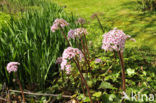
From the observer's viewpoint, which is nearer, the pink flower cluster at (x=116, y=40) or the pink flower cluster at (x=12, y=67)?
the pink flower cluster at (x=116, y=40)

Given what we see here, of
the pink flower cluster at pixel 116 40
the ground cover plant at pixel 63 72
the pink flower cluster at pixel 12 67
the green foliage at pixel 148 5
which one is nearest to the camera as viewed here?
the pink flower cluster at pixel 116 40

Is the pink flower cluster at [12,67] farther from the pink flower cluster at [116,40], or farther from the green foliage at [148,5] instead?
the green foliage at [148,5]

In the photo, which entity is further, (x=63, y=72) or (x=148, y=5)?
(x=148, y=5)

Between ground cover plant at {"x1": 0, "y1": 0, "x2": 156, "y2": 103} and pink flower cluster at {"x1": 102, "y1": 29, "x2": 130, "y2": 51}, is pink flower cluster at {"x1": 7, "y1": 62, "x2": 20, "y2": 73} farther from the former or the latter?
pink flower cluster at {"x1": 102, "y1": 29, "x2": 130, "y2": 51}

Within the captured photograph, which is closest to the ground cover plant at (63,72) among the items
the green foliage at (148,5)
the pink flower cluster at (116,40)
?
the pink flower cluster at (116,40)

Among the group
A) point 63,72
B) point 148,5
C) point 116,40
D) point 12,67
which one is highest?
point 148,5

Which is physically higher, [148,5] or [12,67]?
[148,5]

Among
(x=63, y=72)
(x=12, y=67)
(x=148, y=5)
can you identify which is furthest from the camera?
(x=148, y=5)

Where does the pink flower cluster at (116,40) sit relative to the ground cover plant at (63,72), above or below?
above

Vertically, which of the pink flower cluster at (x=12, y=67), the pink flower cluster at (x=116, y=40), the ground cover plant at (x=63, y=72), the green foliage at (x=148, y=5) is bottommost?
the ground cover plant at (x=63, y=72)

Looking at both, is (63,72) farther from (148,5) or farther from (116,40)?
(148,5)

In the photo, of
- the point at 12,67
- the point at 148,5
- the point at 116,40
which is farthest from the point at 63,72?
the point at 148,5

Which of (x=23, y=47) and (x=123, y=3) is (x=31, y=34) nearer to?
(x=23, y=47)

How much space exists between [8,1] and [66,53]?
4.50m
